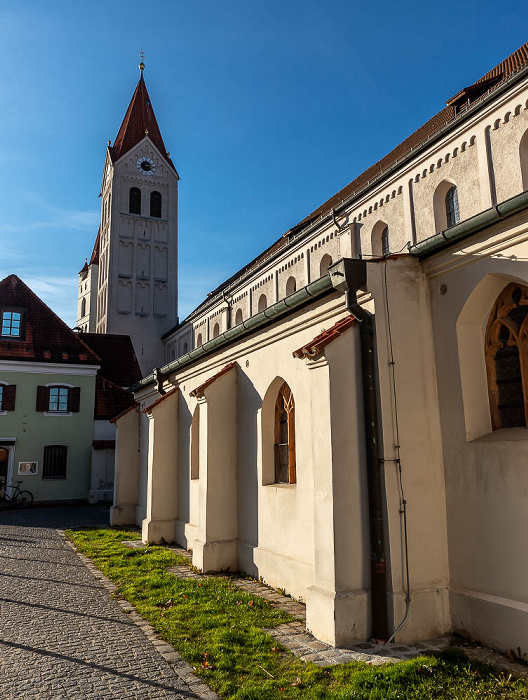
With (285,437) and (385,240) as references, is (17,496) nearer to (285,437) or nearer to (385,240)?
(385,240)

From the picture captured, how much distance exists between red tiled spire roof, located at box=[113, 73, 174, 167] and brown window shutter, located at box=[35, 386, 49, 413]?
27.6 meters

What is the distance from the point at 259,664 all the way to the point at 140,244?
4405cm

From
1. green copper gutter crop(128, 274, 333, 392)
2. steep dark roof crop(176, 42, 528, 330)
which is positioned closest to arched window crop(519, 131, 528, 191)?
steep dark roof crop(176, 42, 528, 330)

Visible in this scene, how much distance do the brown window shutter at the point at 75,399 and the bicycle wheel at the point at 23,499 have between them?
13.5 ft

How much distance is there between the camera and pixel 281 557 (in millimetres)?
9211

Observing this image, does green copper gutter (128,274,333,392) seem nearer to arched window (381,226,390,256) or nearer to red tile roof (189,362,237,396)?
red tile roof (189,362,237,396)

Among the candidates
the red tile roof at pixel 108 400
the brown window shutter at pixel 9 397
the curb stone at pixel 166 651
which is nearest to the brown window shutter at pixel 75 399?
the red tile roof at pixel 108 400

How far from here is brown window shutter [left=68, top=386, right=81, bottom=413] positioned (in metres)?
27.0

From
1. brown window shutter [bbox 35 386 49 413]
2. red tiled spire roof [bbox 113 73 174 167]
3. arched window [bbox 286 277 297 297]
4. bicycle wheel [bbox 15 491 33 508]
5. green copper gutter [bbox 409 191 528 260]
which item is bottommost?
bicycle wheel [bbox 15 491 33 508]

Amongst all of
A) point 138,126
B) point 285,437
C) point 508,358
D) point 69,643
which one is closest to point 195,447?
point 285,437

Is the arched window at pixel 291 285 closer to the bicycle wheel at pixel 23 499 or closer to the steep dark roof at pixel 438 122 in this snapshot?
the steep dark roof at pixel 438 122

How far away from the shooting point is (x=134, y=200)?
4784cm

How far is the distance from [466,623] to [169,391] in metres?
10.2

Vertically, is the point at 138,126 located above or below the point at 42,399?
above
